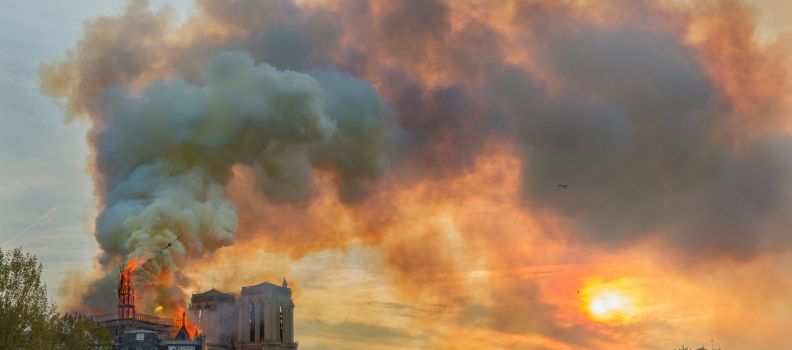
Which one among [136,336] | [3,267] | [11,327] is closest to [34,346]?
[11,327]

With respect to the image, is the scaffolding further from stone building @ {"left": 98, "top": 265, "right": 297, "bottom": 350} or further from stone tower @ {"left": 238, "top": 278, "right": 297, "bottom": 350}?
stone tower @ {"left": 238, "top": 278, "right": 297, "bottom": 350}

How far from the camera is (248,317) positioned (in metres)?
176

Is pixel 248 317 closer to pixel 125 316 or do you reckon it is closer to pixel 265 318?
pixel 265 318

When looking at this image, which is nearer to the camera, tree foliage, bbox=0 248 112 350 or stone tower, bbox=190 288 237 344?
tree foliage, bbox=0 248 112 350

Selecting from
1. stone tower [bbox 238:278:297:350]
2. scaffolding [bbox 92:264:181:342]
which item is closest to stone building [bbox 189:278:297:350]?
stone tower [bbox 238:278:297:350]

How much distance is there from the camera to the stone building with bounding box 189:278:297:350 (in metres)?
174

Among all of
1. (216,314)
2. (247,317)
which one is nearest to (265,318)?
(247,317)

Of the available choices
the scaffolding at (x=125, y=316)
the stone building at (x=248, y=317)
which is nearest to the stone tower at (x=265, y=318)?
the stone building at (x=248, y=317)

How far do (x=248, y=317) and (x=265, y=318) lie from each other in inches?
179

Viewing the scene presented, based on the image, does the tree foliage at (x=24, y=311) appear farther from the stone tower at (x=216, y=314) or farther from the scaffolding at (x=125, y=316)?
the stone tower at (x=216, y=314)

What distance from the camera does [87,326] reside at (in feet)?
378

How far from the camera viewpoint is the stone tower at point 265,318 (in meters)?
174

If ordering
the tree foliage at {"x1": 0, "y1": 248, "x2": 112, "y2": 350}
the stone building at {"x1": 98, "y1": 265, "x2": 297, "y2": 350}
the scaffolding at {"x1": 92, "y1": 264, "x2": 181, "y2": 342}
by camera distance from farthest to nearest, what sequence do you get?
1. the stone building at {"x1": 98, "y1": 265, "x2": 297, "y2": 350}
2. the scaffolding at {"x1": 92, "y1": 264, "x2": 181, "y2": 342}
3. the tree foliage at {"x1": 0, "y1": 248, "x2": 112, "y2": 350}

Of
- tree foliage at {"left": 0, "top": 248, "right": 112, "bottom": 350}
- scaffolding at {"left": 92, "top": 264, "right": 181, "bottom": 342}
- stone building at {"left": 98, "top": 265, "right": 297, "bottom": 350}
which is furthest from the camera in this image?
stone building at {"left": 98, "top": 265, "right": 297, "bottom": 350}
